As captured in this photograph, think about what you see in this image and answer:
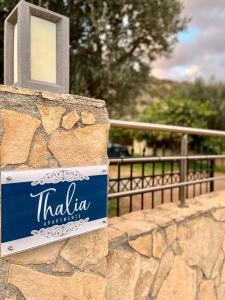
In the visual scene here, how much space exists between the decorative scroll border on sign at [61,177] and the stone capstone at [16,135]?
0.11 meters

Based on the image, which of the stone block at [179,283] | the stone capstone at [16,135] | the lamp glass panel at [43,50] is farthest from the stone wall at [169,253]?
the lamp glass panel at [43,50]

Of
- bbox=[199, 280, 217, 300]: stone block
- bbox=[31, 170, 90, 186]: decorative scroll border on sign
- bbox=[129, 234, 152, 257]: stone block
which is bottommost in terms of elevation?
bbox=[199, 280, 217, 300]: stone block

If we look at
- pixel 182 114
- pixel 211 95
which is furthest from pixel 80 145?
pixel 211 95

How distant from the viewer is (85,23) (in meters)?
5.49

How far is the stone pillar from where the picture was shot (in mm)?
1225

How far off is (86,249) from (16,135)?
0.67 meters

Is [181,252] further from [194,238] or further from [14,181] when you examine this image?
[14,181]

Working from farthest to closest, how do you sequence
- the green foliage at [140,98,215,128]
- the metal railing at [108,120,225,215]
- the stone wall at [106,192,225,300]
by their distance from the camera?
the green foliage at [140,98,215,128] < the metal railing at [108,120,225,215] < the stone wall at [106,192,225,300]

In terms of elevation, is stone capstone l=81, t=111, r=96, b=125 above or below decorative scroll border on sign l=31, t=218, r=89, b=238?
above

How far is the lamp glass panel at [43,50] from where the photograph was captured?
1.38 metres

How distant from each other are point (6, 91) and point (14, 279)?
2.46ft

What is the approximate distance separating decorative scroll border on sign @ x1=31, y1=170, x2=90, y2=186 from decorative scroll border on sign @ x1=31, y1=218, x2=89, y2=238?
198 millimetres

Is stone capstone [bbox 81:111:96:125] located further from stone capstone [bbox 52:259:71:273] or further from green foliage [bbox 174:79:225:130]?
green foliage [bbox 174:79:225:130]

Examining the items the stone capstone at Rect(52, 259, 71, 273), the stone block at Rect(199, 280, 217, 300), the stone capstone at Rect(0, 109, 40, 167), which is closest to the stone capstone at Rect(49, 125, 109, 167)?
the stone capstone at Rect(0, 109, 40, 167)
